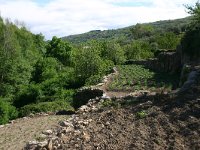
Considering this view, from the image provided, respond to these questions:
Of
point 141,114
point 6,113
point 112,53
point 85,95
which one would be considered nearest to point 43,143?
point 141,114

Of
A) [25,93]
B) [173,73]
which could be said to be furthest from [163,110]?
[25,93]

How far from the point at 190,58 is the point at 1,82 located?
21042mm

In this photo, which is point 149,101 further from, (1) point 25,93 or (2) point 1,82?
(2) point 1,82

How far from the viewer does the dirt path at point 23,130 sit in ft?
56.0

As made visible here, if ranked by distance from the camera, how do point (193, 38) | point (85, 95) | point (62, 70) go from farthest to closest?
point (62, 70) → point (193, 38) → point (85, 95)

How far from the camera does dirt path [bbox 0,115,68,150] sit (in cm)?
1707

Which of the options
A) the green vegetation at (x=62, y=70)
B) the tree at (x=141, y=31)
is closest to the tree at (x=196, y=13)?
the green vegetation at (x=62, y=70)

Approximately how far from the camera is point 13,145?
54.9ft

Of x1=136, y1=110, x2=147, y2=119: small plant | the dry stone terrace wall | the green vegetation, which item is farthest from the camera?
the dry stone terrace wall

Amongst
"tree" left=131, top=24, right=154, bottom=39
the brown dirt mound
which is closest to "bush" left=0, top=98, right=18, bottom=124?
the brown dirt mound

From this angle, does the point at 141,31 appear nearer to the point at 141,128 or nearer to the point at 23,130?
the point at 23,130

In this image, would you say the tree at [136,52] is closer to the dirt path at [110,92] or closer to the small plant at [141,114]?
the dirt path at [110,92]

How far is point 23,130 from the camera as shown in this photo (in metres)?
19.6

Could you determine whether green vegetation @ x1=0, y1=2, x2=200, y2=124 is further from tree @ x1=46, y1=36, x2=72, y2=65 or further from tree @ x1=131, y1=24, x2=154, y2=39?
tree @ x1=131, y1=24, x2=154, y2=39
